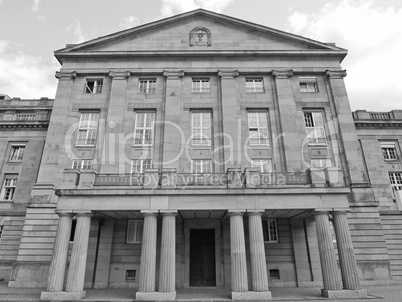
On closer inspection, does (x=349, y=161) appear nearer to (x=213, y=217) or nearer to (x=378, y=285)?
(x=378, y=285)

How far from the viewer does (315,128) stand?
2277 cm

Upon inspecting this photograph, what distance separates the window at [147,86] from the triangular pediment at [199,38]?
114 inches

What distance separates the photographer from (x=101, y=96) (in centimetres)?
2375

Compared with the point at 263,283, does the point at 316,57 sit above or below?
above

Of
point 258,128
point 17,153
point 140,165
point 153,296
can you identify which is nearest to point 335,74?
point 258,128

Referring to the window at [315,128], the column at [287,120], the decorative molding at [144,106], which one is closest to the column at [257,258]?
the column at [287,120]

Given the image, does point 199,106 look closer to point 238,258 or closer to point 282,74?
point 282,74

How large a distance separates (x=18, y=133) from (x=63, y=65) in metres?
8.52

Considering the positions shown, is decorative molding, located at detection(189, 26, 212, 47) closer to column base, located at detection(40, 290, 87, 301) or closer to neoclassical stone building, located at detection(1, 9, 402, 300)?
neoclassical stone building, located at detection(1, 9, 402, 300)

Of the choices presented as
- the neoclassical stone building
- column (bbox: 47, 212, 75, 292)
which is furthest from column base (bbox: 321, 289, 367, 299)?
column (bbox: 47, 212, 75, 292)

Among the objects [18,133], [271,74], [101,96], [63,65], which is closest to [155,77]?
[101,96]

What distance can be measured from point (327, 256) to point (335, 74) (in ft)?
56.3

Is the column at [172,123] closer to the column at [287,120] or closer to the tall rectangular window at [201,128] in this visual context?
the tall rectangular window at [201,128]

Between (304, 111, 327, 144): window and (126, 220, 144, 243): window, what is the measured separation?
1531 centimetres
